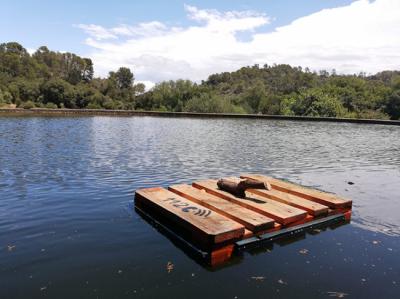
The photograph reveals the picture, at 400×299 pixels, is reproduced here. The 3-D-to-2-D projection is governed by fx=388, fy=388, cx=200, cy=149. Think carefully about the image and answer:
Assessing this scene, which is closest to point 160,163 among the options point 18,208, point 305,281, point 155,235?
point 18,208

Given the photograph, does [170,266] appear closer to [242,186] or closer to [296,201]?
[242,186]

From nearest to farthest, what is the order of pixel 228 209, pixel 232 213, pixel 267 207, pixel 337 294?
pixel 337 294, pixel 232 213, pixel 228 209, pixel 267 207

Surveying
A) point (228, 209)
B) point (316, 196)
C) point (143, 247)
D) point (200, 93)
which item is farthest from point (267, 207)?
point (200, 93)

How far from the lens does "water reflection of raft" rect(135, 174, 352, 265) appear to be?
5160 millimetres

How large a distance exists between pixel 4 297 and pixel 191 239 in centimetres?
239

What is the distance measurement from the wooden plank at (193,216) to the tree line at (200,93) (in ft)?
144

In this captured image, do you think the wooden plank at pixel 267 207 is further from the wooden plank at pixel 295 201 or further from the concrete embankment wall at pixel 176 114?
the concrete embankment wall at pixel 176 114

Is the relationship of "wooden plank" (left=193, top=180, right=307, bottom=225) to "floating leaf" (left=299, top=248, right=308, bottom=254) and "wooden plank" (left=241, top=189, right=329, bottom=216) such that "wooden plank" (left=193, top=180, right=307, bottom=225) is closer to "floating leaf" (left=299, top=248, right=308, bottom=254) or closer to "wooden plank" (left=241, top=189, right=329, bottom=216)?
"wooden plank" (left=241, top=189, right=329, bottom=216)

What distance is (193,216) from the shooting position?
18.7 feet

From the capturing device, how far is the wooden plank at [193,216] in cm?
506

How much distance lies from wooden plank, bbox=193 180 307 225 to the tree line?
4301 cm

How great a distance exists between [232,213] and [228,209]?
0.76 ft

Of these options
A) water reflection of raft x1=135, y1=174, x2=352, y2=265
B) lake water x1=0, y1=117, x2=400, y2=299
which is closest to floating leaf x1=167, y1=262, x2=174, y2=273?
lake water x1=0, y1=117, x2=400, y2=299

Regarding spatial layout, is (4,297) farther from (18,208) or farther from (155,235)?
(18,208)
